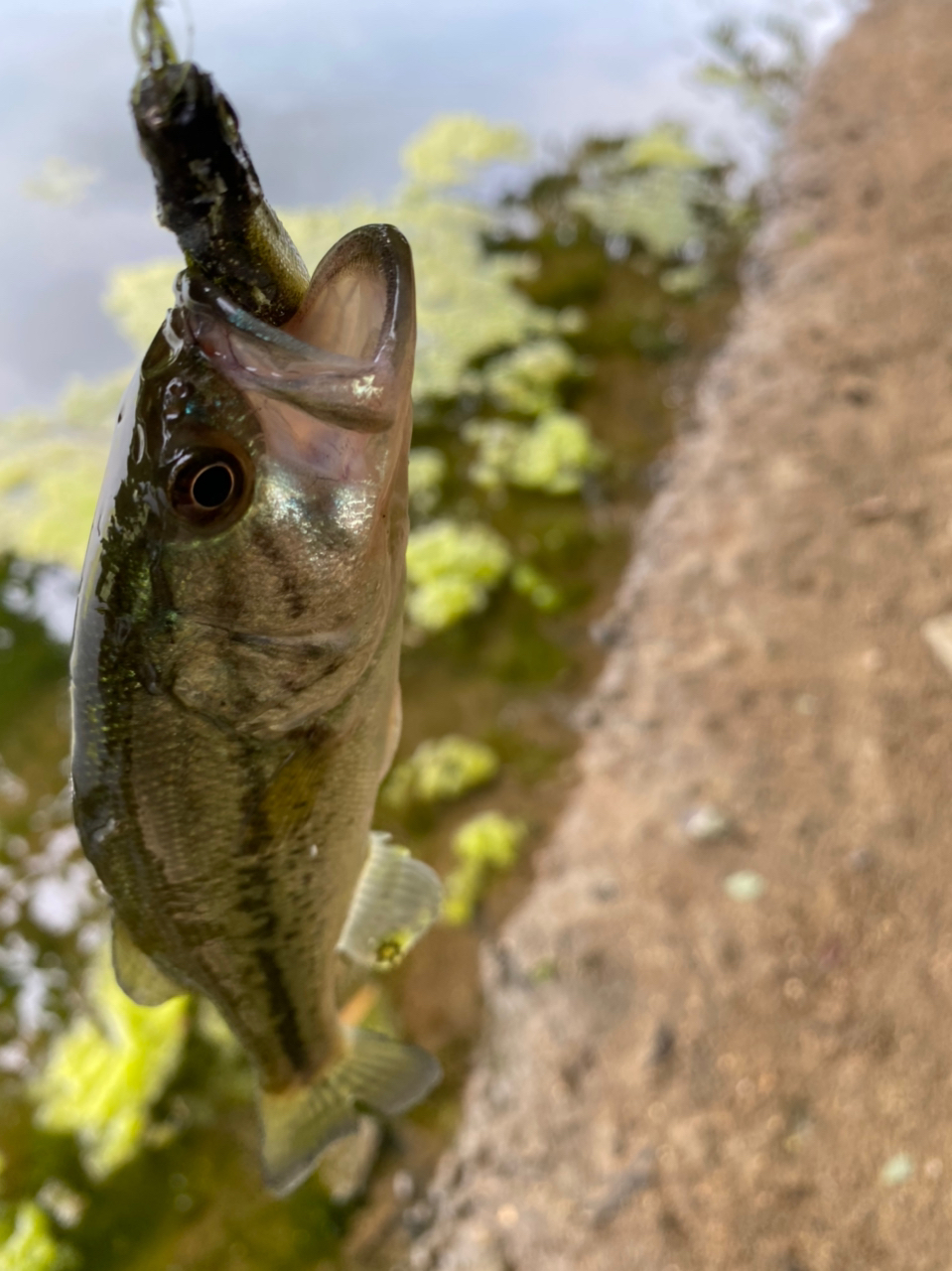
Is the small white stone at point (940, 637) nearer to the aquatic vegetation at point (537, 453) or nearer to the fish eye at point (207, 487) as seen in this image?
the aquatic vegetation at point (537, 453)

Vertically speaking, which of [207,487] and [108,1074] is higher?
[207,487]

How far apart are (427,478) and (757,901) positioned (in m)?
2.56

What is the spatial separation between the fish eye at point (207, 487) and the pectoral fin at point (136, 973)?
0.63m

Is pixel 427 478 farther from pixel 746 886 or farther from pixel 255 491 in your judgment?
pixel 255 491

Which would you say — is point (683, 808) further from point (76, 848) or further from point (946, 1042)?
point (76, 848)

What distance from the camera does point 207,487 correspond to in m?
0.84

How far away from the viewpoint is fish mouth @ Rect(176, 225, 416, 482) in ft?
2.59

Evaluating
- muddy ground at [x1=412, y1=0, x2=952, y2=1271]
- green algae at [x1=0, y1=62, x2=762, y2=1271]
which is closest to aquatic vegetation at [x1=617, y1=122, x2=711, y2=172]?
green algae at [x1=0, y1=62, x2=762, y2=1271]

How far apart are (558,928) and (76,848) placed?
1.86 meters

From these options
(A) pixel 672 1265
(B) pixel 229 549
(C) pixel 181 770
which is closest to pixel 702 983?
(A) pixel 672 1265

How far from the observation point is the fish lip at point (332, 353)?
0.78m

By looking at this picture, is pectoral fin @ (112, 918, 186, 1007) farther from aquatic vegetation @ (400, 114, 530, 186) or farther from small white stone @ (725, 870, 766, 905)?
aquatic vegetation @ (400, 114, 530, 186)

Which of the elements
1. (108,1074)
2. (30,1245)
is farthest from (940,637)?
(30,1245)

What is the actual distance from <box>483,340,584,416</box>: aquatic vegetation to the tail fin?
143 inches
